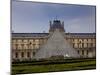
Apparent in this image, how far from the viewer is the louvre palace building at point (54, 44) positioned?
3.09 metres

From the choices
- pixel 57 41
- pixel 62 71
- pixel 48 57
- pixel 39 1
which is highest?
pixel 39 1

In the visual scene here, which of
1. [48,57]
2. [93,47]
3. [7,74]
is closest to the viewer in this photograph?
[7,74]

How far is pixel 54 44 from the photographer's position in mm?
3236

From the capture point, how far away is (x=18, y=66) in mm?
3066

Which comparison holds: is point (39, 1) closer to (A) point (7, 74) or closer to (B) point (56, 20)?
(B) point (56, 20)

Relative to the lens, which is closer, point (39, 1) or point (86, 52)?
point (39, 1)

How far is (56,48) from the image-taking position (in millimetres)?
3244

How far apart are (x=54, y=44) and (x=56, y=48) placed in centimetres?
6

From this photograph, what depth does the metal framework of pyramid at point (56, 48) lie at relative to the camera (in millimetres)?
3186

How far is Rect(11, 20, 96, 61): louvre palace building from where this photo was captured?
3.09m

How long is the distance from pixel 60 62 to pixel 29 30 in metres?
0.63

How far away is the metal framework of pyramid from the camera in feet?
10.5

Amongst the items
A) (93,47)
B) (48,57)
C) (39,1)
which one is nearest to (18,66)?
(48,57)

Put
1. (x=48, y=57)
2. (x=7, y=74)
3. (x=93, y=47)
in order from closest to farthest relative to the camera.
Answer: (x=7, y=74)
(x=48, y=57)
(x=93, y=47)
